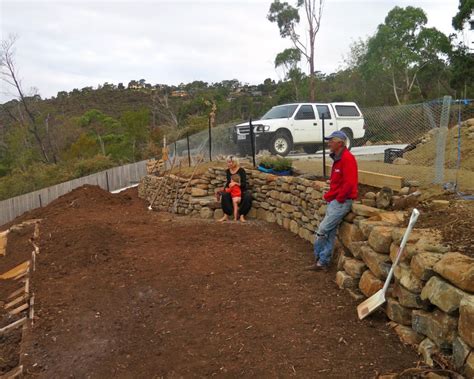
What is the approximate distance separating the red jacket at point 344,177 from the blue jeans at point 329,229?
0.11 metres

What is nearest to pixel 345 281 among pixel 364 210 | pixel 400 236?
pixel 364 210

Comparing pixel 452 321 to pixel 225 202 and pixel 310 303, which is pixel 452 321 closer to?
pixel 310 303

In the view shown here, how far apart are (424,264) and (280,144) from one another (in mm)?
7806

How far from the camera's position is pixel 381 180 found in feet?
19.0

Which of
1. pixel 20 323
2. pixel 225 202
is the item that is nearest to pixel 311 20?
pixel 225 202

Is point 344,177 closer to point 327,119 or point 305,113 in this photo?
point 305,113

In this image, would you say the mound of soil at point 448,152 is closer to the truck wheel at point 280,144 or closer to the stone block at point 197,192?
the truck wheel at point 280,144

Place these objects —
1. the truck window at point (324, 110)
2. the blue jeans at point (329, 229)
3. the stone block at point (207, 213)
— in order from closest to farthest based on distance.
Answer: the blue jeans at point (329, 229) < the stone block at point (207, 213) < the truck window at point (324, 110)

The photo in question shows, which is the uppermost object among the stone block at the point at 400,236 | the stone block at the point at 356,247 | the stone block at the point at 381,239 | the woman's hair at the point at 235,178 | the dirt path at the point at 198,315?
the woman's hair at the point at 235,178

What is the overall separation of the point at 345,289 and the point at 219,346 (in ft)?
5.38

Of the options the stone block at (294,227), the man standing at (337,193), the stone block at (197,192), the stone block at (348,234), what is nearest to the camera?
the stone block at (348,234)

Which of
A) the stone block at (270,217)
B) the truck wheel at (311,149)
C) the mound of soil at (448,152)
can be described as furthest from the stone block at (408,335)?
the truck wheel at (311,149)

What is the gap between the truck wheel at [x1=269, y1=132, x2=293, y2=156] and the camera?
10.8 metres

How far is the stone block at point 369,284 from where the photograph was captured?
411 cm
